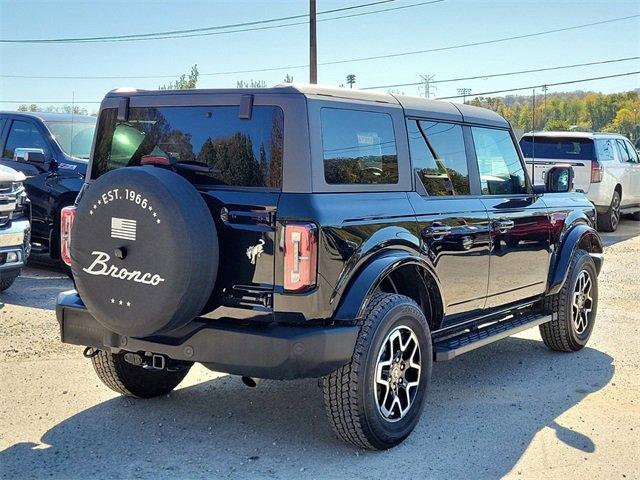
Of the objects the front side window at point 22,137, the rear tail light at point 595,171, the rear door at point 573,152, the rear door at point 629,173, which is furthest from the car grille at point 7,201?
the rear door at point 629,173

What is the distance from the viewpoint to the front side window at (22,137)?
9516 mm

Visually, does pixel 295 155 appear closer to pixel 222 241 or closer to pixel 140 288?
pixel 222 241

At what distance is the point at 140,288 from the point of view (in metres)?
3.87

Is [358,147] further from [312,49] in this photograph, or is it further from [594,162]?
[312,49]

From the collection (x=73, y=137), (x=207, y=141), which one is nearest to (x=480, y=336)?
(x=207, y=141)

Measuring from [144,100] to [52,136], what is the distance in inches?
214

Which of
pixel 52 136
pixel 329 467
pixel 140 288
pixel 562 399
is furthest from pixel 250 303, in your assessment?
pixel 52 136

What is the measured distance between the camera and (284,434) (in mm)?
4488

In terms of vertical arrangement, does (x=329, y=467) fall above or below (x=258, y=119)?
below

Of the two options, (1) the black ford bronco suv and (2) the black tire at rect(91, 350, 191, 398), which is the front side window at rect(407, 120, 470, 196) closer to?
(1) the black ford bronco suv

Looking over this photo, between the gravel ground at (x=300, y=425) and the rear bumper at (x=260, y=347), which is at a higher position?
the rear bumper at (x=260, y=347)

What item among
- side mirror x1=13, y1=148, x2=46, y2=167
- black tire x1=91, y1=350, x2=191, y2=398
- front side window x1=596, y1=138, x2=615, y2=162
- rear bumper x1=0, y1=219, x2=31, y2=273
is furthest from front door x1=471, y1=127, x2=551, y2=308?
front side window x1=596, y1=138, x2=615, y2=162

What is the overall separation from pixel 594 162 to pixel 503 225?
9441 millimetres

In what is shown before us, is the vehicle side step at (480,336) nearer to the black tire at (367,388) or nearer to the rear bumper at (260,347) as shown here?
the black tire at (367,388)
